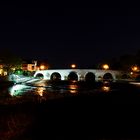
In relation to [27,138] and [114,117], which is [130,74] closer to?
[114,117]

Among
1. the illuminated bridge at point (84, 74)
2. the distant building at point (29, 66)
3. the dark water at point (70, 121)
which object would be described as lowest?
the dark water at point (70, 121)

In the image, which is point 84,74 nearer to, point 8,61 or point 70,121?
point 8,61

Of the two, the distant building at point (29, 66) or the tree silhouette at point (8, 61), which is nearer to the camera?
the tree silhouette at point (8, 61)

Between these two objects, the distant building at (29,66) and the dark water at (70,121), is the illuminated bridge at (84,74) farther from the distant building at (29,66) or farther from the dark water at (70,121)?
the dark water at (70,121)

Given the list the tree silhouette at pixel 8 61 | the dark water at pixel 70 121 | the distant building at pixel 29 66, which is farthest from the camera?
the distant building at pixel 29 66

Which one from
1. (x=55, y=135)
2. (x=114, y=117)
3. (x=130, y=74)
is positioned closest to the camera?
(x=55, y=135)

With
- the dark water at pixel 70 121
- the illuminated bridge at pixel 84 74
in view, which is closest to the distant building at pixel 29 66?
the illuminated bridge at pixel 84 74

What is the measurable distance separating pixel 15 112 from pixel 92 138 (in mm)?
10339

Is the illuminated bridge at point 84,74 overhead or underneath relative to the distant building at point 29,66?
underneath

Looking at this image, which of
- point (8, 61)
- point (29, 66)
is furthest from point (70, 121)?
point (29, 66)

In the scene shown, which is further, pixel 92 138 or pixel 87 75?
pixel 87 75

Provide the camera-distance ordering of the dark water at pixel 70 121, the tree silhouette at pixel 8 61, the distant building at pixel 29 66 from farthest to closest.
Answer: the distant building at pixel 29 66 < the tree silhouette at pixel 8 61 < the dark water at pixel 70 121

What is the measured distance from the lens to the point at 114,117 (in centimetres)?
2716

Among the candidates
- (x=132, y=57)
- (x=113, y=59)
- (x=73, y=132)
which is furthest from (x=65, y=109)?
(x=113, y=59)
